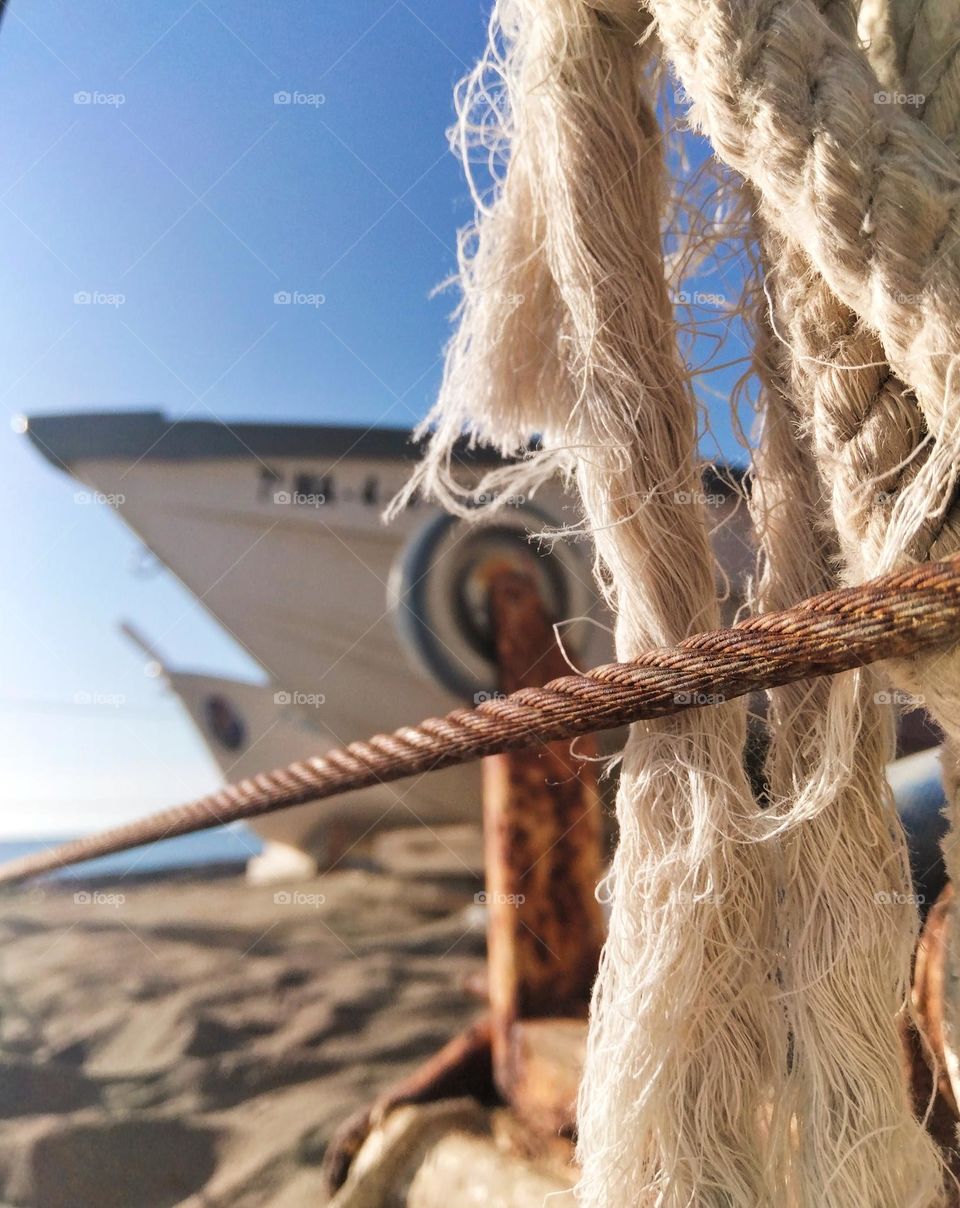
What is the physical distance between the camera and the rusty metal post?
100 centimetres

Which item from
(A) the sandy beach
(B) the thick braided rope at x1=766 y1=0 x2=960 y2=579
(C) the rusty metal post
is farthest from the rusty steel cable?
(A) the sandy beach

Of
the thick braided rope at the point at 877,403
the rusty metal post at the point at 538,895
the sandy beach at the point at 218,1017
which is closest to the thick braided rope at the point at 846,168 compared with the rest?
the thick braided rope at the point at 877,403

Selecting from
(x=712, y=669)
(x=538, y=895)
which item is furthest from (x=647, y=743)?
(x=538, y=895)

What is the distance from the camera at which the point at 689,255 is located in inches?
19.4

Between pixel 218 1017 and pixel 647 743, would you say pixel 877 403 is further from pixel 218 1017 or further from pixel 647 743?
pixel 218 1017

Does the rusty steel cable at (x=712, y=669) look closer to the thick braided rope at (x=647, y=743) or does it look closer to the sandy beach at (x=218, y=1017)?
the thick braided rope at (x=647, y=743)

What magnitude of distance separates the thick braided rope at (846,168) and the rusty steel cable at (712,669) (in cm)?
7

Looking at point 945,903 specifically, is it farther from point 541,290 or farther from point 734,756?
point 541,290

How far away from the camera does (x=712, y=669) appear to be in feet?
1.16

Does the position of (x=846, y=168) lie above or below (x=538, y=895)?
above

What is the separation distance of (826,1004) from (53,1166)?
1.50m

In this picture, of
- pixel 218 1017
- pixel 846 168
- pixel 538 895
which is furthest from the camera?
pixel 218 1017

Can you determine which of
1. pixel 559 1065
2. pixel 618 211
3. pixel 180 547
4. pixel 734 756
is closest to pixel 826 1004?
pixel 734 756

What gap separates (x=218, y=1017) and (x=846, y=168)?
227 centimetres
